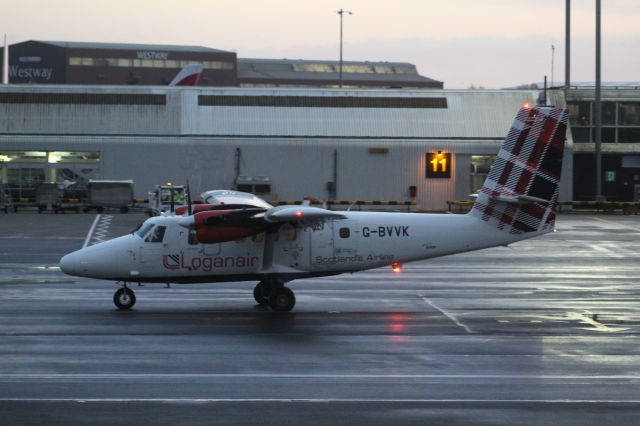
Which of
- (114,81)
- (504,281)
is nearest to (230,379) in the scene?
(504,281)

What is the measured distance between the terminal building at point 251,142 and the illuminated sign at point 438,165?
0.07 meters

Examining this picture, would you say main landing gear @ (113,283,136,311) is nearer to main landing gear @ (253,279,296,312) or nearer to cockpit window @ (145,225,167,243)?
cockpit window @ (145,225,167,243)

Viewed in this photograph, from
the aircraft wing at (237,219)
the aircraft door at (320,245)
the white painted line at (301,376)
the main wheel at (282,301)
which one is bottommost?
the white painted line at (301,376)

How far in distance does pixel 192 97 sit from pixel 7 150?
13264 mm

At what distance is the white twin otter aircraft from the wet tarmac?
38.3 inches

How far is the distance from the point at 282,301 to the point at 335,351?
18.5 feet

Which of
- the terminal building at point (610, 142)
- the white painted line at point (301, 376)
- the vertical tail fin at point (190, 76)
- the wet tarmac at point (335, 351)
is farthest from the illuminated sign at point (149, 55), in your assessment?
the white painted line at point (301, 376)

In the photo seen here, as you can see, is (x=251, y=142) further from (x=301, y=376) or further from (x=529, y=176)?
(x=301, y=376)

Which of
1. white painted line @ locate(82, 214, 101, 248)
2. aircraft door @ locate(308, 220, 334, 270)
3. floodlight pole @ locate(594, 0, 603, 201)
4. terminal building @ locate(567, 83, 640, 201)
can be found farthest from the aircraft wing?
terminal building @ locate(567, 83, 640, 201)

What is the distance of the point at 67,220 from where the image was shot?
59.2m

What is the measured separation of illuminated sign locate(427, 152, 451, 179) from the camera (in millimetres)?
72438

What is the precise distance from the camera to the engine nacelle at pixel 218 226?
25.2 metres

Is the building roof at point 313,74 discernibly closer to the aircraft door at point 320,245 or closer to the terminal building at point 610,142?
the terminal building at point 610,142

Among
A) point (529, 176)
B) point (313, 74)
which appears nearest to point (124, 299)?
point (529, 176)
